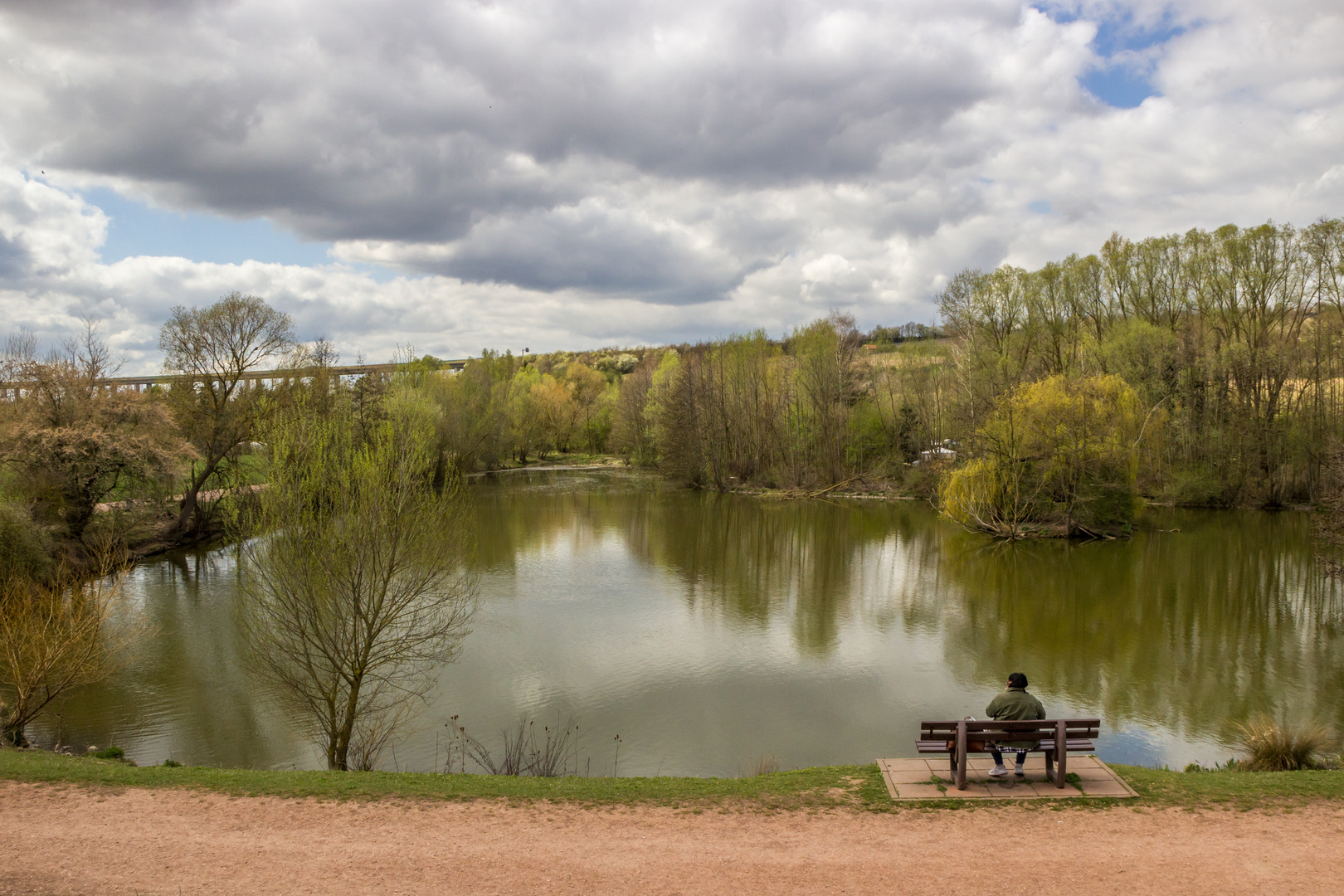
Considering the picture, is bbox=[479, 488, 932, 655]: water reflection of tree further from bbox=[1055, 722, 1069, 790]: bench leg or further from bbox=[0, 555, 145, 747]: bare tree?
bbox=[0, 555, 145, 747]: bare tree

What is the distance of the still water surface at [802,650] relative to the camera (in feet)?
42.1

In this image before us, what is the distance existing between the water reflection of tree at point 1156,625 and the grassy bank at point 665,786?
5004 millimetres

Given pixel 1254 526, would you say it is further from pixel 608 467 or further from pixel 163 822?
pixel 608 467

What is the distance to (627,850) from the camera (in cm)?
732

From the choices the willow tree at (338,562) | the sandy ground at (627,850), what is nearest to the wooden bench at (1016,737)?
the sandy ground at (627,850)

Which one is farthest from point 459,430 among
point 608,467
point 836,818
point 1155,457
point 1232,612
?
point 836,818

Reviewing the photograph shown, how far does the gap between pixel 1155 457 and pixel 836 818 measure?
34.7 metres

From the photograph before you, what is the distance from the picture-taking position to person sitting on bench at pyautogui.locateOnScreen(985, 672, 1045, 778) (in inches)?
333

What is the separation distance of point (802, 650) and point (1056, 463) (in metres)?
19.4

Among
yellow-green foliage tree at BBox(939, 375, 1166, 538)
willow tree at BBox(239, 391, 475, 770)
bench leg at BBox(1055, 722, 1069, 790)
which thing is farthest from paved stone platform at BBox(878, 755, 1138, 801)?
yellow-green foliage tree at BBox(939, 375, 1166, 538)

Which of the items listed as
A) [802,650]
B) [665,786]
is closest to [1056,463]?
[802,650]

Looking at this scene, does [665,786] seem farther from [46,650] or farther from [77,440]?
[77,440]

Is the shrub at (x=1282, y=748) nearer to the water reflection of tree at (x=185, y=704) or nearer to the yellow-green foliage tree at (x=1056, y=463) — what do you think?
the water reflection of tree at (x=185, y=704)

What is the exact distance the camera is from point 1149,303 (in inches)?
1827
